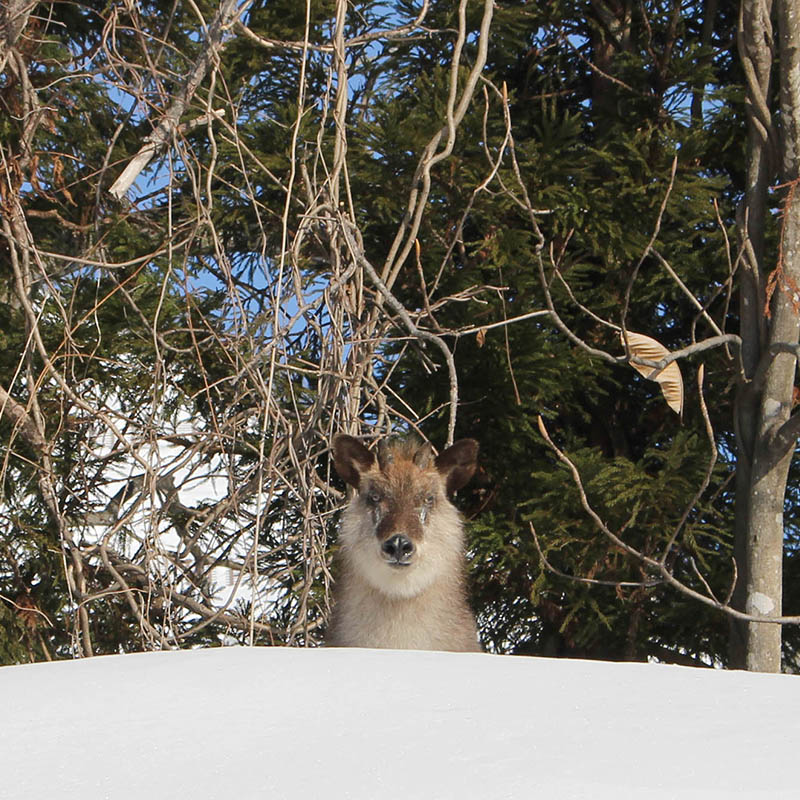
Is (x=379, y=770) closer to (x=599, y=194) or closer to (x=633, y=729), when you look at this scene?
(x=633, y=729)

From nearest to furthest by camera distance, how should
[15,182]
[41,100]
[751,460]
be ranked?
[751,460]
[15,182]
[41,100]

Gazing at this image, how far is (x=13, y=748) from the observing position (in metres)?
2.41

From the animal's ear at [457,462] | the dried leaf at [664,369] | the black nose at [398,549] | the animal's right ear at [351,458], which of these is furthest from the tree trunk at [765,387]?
the animal's right ear at [351,458]

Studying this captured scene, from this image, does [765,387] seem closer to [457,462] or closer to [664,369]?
[664,369]

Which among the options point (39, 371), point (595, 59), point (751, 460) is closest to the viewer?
point (751, 460)

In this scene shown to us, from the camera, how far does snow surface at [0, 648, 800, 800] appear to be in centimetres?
217

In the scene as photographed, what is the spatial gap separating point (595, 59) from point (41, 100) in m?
4.10

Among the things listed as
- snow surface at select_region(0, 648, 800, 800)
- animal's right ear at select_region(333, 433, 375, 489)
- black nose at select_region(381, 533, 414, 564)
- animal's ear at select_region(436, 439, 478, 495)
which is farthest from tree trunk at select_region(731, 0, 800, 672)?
snow surface at select_region(0, 648, 800, 800)

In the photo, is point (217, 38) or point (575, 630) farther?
point (575, 630)

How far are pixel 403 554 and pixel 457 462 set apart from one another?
0.66m

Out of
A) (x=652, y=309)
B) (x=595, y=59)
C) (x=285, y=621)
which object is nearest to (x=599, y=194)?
(x=652, y=309)

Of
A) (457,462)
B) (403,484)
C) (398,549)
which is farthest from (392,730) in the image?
(457,462)

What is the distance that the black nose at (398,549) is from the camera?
5.75 metres

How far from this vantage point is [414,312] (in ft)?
22.0
